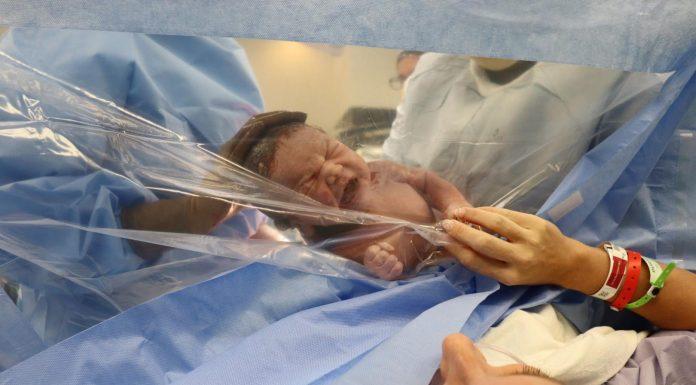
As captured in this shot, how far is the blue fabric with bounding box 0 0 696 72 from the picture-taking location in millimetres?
644

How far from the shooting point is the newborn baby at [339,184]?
86cm

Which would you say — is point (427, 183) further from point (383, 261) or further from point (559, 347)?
point (559, 347)

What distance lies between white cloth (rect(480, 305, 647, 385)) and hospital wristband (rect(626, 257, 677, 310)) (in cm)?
5

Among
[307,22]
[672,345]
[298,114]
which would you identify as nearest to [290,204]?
[298,114]

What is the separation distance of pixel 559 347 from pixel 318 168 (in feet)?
1.47

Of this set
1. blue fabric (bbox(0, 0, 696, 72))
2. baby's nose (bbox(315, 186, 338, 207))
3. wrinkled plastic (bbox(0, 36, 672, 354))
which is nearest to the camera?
blue fabric (bbox(0, 0, 696, 72))

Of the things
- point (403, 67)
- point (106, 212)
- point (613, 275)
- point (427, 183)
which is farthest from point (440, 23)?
point (106, 212)

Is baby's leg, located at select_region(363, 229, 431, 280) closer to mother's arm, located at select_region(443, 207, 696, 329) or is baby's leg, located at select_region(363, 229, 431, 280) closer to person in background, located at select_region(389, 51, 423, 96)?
mother's arm, located at select_region(443, 207, 696, 329)

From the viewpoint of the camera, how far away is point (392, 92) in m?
0.95

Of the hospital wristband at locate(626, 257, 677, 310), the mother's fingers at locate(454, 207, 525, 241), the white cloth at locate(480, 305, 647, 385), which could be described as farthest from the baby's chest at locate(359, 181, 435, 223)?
the hospital wristband at locate(626, 257, 677, 310)

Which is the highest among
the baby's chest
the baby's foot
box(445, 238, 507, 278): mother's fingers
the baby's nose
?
the baby's nose

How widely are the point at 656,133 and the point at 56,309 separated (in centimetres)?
99

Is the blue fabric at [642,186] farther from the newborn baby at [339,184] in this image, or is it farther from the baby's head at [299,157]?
the baby's head at [299,157]

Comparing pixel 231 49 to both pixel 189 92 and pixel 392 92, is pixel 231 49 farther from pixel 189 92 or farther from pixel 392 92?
pixel 392 92
